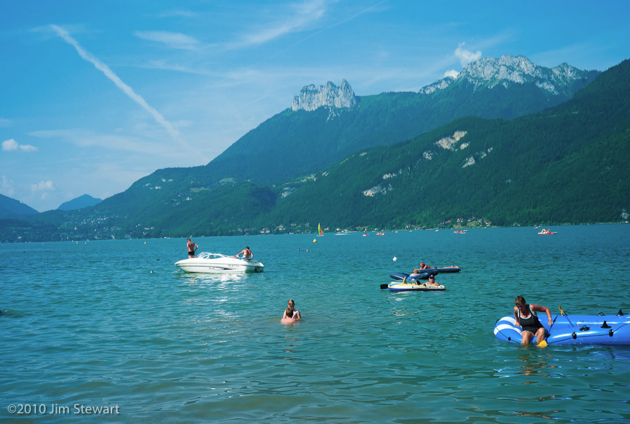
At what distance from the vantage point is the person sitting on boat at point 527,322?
17.6m

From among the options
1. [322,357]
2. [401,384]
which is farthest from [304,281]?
[401,384]

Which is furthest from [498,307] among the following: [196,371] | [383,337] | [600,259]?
[600,259]

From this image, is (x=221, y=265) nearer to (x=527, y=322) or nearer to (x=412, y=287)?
(x=412, y=287)

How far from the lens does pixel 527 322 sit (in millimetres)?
17938

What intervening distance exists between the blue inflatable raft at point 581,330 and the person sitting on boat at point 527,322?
0.68 ft

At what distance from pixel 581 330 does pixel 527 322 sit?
1.99m

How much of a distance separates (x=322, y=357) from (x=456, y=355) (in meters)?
4.82

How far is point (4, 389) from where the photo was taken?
44.5 feet

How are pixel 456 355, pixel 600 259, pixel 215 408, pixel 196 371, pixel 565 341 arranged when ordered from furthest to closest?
pixel 600 259, pixel 565 341, pixel 456 355, pixel 196 371, pixel 215 408

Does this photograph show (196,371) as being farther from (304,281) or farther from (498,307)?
(304,281)

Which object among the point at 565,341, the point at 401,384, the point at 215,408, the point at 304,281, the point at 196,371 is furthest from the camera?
the point at 304,281

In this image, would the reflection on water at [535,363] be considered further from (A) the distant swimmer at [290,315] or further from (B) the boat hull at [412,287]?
(B) the boat hull at [412,287]

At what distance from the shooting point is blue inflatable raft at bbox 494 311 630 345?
17156 mm

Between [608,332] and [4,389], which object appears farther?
[608,332]
